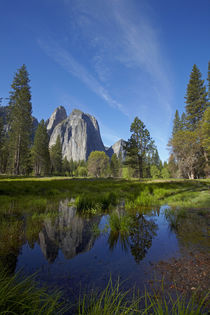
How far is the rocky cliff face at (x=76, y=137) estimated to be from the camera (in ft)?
562

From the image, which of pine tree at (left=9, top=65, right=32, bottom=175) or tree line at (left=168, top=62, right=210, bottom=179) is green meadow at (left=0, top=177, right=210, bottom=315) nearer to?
pine tree at (left=9, top=65, right=32, bottom=175)

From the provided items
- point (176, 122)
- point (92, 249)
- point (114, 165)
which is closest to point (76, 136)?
point (114, 165)

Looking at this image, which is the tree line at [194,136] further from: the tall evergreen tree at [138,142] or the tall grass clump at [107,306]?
the tall grass clump at [107,306]

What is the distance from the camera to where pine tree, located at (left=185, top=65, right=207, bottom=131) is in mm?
37438

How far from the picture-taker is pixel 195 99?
3866 cm

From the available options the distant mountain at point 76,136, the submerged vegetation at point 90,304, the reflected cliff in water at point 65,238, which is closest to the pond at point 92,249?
the reflected cliff in water at point 65,238

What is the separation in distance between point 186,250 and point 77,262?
2.39m

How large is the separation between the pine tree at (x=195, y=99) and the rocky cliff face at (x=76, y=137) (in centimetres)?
13522

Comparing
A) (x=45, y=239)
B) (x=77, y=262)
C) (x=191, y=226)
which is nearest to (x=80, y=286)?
(x=77, y=262)

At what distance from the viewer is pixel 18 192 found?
Result: 1098cm

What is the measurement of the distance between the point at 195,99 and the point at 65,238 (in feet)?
149

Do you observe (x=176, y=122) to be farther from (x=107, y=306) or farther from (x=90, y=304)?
(x=107, y=306)

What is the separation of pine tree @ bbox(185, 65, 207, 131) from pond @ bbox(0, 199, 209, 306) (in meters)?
40.2

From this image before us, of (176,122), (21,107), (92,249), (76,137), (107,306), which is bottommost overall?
(92,249)
